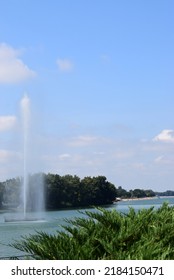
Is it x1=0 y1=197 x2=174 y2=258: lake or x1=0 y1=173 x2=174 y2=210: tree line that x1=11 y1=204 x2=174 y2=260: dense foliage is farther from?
x1=0 y1=173 x2=174 y2=210: tree line

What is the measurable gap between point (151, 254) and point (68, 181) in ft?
354

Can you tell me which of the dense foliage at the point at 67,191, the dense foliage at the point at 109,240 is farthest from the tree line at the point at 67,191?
the dense foliage at the point at 109,240

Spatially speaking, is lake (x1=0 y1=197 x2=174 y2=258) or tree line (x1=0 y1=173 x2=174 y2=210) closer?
lake (x1=0 y1=197 x2=174 y2=258)

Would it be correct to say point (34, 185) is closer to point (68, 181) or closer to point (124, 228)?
point (68, 181)

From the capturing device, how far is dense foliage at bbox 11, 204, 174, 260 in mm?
5441

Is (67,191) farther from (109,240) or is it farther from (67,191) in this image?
(109,240)

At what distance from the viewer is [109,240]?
600 cm

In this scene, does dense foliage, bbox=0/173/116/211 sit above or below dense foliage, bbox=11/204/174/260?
above

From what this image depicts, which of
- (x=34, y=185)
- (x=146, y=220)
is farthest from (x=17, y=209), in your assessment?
(x=146, y=220)

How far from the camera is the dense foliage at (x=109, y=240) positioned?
5441 mm

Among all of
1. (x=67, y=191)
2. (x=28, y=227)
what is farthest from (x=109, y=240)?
(x=67, y=191)

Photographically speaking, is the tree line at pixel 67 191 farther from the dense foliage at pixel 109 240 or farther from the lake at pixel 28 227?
the dense foliage at pixel 109 240

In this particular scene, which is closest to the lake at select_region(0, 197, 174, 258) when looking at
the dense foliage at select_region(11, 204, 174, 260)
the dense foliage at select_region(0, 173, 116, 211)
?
the dense foliage at select_region(11, 204, 174, 260)

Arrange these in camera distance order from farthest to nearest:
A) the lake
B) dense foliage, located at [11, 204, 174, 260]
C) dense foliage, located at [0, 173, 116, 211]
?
dense foliage, located at [0, 173, 116, 211], the lake, dense foliage, located at [11, 204, 174, 260]
